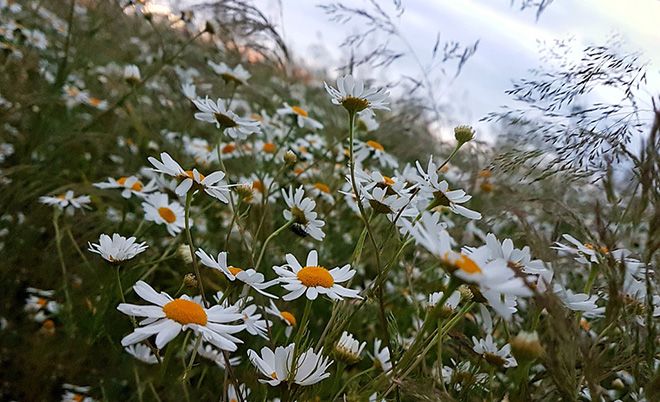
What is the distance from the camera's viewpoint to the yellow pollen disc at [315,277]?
2.21 ft

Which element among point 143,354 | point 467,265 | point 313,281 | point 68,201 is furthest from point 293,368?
point 68,201

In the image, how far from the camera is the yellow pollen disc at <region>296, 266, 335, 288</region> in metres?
0.67

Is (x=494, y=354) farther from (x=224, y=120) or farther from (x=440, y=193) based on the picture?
(x=224, y=120)

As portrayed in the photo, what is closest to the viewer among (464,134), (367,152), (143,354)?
(464,134)

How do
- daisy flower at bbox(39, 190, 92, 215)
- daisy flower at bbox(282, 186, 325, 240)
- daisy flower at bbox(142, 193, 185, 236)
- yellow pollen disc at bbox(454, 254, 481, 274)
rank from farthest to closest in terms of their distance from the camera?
daisy flower at bbox(39, 190, 92, 215) < daisy flower at bbox(142, 193, 185, 236) < daisy flower at bbox(282, 186, 325, 240) < yellow pollen disc at bbox(454, 254, 481, 274)

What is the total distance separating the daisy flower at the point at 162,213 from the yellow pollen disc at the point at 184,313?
0.51m

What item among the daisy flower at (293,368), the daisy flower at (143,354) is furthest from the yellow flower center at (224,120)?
the daisy flower at (293,368)

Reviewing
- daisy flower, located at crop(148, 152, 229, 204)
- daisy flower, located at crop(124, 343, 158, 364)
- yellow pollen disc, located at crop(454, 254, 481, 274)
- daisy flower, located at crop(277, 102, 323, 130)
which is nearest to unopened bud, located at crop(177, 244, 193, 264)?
daisy flower, located at crop(124, 343, 158, 364)

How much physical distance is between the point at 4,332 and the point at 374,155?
89 cm

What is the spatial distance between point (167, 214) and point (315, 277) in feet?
1.78

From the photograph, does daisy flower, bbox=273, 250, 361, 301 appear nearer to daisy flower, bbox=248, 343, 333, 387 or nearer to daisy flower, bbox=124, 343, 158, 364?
daisy flower, bbox=248, 343, 333, 387

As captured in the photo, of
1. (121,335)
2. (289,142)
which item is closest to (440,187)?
(121,335)

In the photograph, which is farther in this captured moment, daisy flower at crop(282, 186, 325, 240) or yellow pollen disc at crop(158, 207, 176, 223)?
yellow pollen disc at crop(158, 207, 176, 223)

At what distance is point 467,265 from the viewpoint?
491 mm
